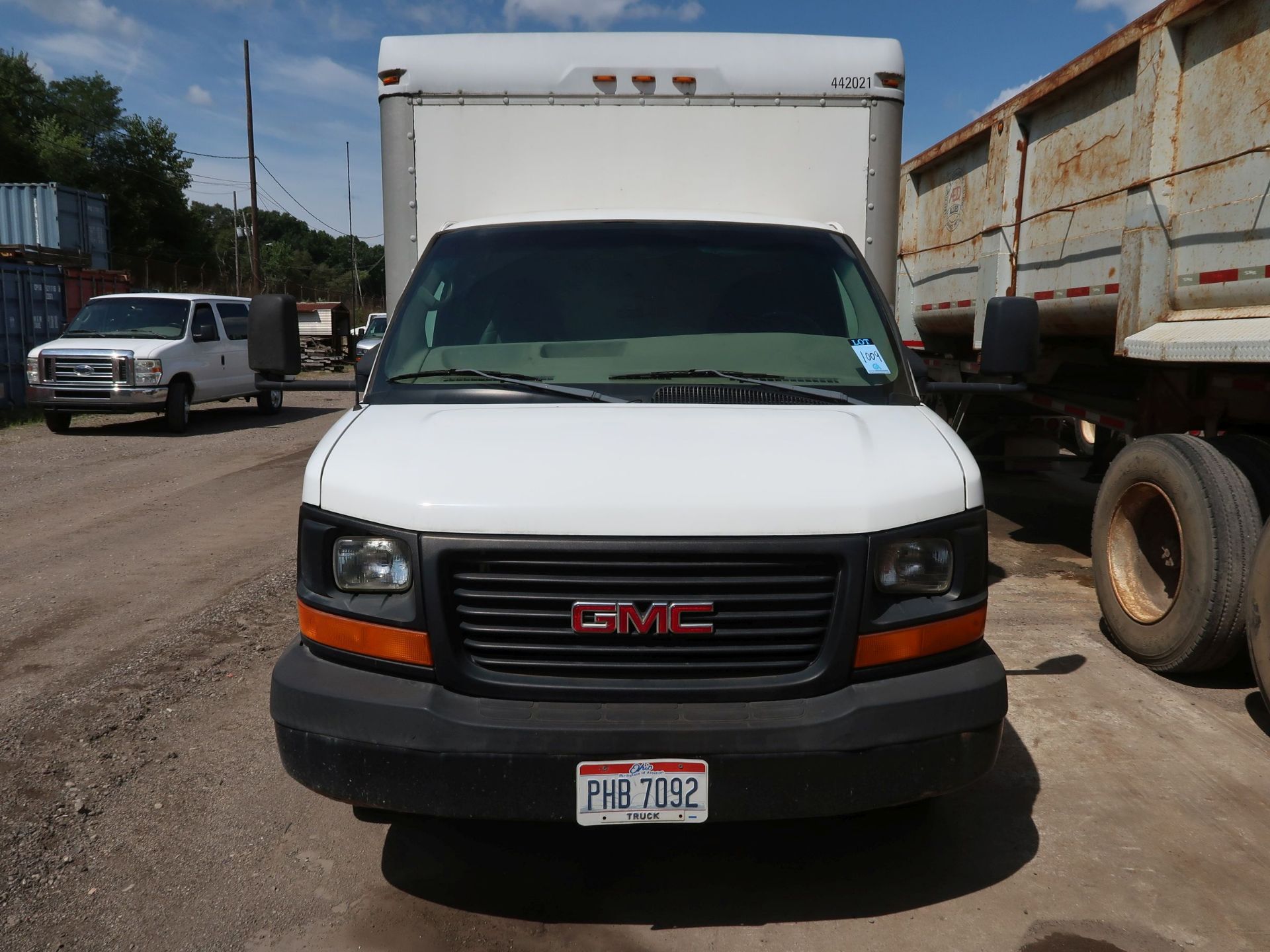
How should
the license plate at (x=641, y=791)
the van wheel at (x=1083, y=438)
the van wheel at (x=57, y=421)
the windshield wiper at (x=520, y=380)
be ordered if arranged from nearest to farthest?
the license plate at (x=641, y=791), the windshield wiper at (x=520, y=380), the van wheel at (x=1083, y=438), the van wheel at (x=57, y=421)

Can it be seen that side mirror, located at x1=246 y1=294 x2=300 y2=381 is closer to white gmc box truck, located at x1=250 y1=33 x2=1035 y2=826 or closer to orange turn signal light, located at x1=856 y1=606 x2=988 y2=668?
white gmc box truck, located at x1=250 y1=33 x2=1035 y2=826

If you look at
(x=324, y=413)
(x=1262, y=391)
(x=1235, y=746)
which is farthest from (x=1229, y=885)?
(x=324, y=413)

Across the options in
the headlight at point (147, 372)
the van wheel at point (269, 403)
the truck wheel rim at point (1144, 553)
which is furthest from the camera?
the van wheel at point (269, 403)

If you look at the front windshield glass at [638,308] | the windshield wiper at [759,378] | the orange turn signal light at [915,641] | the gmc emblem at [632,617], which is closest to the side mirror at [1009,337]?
the front windshield glass at [638,308]

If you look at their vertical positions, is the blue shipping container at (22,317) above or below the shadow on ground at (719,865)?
above

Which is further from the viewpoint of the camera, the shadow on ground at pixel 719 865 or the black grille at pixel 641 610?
the shadow on ground at pixel 719 865

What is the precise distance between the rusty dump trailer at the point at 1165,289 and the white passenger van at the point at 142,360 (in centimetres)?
1040

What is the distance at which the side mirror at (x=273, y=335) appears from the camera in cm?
421

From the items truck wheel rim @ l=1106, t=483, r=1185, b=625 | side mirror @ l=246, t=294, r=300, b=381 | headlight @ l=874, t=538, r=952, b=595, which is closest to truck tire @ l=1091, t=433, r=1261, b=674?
truck wheel rim @ l=1106, t=483, r=1185, b=625

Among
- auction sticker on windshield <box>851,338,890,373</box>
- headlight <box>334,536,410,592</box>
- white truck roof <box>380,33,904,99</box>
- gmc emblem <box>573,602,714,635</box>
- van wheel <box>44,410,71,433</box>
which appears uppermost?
white truck roof <box>380,33,904,99</box>

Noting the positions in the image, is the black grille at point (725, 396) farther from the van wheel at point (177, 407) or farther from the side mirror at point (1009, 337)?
the van wheel at point (177, 407)

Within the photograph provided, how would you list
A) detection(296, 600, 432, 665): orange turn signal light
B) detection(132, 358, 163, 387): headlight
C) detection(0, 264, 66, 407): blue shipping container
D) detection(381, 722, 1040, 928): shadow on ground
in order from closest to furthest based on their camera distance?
detection(296, 600, 432, 665): orange turn signal light
detection(381, 722, 1040, 928): shadow on ground
detection(132, 358, 163, 387): headlight
detection(0, 264, 66, 407): blue shipping container

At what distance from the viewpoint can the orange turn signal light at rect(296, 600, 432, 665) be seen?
274cm

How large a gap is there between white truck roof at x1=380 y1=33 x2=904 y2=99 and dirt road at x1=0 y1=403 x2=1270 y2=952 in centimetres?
291
